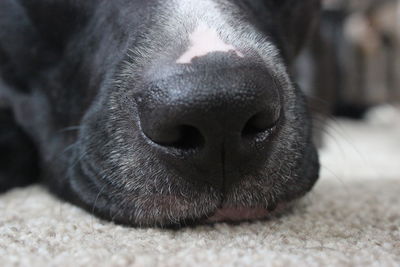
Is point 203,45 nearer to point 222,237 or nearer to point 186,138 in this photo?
point 186,138

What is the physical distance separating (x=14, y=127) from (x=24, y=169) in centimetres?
16

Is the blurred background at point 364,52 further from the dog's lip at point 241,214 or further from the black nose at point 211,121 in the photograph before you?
the black nose at point 211,121

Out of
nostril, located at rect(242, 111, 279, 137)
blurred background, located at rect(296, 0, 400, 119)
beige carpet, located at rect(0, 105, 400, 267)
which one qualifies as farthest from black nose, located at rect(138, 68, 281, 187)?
blurred background, located at rect(296, 0, 400, 119)

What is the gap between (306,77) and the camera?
2.87m

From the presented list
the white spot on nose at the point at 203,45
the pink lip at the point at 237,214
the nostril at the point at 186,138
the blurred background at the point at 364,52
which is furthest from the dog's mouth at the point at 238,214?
the blurred background at the point at 364,52

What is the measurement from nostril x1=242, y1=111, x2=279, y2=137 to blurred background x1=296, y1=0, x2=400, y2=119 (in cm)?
320

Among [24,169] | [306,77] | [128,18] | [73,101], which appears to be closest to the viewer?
[128,18]

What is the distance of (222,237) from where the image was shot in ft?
3.51

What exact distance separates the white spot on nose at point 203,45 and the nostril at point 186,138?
0.47 feet

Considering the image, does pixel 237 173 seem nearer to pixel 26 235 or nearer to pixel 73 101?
pixel 26 235

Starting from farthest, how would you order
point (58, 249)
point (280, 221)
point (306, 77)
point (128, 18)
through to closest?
1. point (306, 77)
2. point (128, 18)
3. point (280, 221)
4. point (58, 249)

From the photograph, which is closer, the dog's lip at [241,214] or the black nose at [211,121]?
the black nose at [211,121]

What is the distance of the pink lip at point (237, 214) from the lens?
1.14 metres

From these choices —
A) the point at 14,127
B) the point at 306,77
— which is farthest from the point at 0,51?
the point at 306,77
